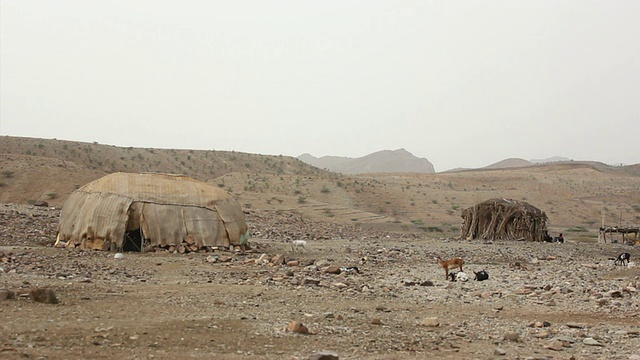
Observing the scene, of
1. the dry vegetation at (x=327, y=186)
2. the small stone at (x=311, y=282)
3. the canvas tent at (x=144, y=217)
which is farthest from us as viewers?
the dry vegetation at (x=327, y=186)

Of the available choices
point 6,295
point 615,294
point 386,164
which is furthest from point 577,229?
point 386,164

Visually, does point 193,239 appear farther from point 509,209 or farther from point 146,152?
point 146,152

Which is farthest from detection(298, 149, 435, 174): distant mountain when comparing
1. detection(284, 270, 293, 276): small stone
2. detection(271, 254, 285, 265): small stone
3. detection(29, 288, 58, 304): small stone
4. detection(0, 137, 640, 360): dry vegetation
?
detection(29, 288, 58, 304): small stone

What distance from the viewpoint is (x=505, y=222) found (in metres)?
25.8

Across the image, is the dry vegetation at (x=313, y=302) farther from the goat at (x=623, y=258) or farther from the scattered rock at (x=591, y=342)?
the goat at (x=623, y=258)

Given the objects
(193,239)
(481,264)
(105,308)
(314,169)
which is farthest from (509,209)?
(314,169)

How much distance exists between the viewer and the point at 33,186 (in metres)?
31.0

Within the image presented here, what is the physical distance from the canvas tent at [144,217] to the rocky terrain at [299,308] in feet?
2.52

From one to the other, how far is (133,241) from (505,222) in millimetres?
16701

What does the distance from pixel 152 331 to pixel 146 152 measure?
48.0m

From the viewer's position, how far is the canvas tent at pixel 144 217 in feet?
48.4

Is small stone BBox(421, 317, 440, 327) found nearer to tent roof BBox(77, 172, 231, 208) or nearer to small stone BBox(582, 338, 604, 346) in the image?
small stone BBox(582, 338, 604, 346)

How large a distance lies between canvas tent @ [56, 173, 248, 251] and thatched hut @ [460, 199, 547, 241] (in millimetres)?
13472

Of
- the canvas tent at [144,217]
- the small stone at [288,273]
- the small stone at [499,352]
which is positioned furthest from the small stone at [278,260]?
the small stone at [499,352]
